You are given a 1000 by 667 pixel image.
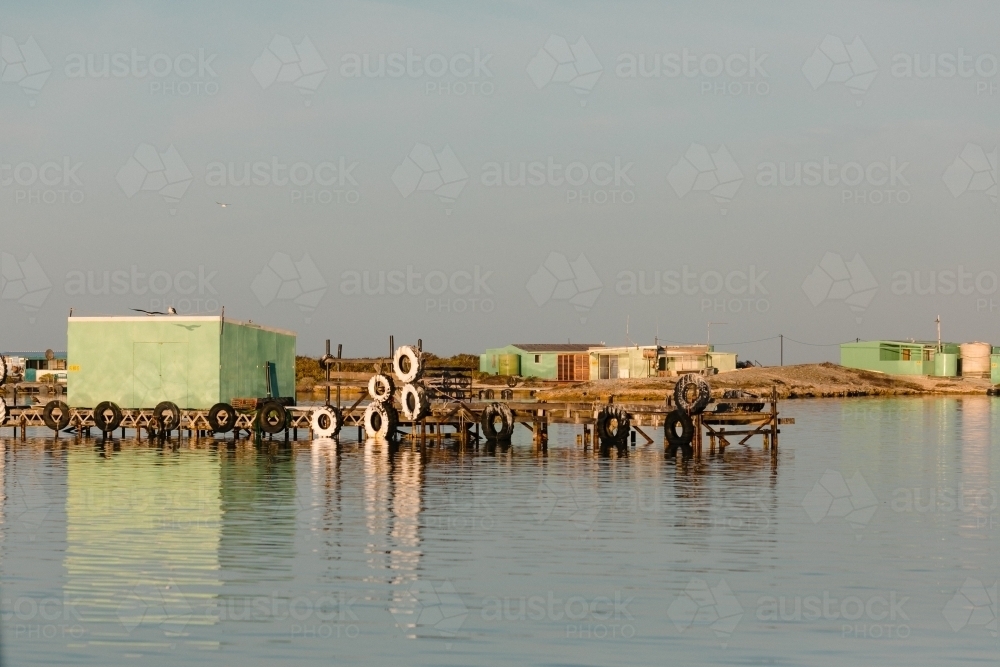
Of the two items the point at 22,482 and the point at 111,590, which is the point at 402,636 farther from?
the point at 22,482

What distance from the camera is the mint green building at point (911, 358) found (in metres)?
142

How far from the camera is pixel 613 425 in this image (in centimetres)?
5594

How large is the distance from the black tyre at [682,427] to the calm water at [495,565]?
716cm

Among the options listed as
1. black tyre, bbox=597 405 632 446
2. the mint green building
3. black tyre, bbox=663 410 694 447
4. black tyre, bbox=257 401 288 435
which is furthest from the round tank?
black tyre, bbox=257 401 288 435

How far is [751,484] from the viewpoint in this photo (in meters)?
40.7

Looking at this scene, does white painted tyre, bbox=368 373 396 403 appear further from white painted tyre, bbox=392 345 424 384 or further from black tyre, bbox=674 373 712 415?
black tyre, bbox=674 373 712 415

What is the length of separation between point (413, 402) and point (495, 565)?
103 ft

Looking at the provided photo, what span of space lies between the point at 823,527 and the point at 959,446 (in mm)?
32993

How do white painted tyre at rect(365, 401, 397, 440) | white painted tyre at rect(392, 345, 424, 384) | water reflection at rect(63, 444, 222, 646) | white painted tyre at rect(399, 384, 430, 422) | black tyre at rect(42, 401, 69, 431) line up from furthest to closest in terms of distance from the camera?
black tyre at rect(42, 401, 69, 431) < white painted tyre at rect(365, 401, 397, 440) < white painted tyre at rect(399, 384, 430, 422) < white painted tyre at rect(392, 345, 424, 384) < water reflection at rect(63, 444, 222, 646)

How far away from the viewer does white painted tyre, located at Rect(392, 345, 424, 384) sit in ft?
180

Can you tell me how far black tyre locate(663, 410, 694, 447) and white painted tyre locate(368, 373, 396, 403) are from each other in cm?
Result: 1199

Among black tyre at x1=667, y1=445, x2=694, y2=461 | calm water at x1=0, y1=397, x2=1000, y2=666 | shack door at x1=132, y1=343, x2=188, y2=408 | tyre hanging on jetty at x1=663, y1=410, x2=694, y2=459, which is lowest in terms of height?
calm water at x1=0, y1=397, x2=1000, y2=666

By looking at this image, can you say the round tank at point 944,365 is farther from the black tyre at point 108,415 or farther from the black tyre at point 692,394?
the black tyre at point 108,415

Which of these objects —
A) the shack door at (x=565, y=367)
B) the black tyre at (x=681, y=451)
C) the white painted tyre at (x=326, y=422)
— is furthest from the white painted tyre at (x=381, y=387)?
the shack door at (x=565, y=367)
